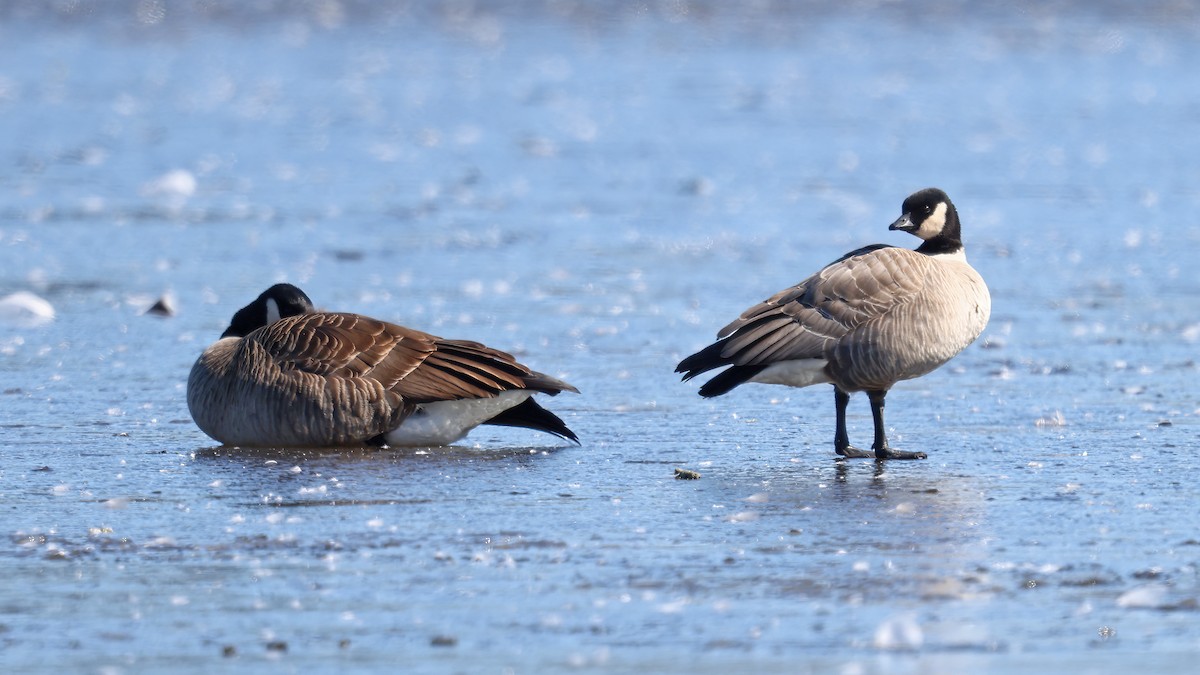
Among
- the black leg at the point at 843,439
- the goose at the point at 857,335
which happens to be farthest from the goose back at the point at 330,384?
the black leg at the point at 843,439

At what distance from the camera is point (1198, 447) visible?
20.4ft

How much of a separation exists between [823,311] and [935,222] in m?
0.73

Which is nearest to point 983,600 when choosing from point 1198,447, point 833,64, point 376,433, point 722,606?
point 722,606

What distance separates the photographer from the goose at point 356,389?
6.35m

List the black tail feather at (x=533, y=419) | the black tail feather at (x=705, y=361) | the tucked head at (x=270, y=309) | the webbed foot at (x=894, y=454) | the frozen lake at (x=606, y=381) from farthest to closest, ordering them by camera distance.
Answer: the tucked head at (x=270, y=309)
the black tail feather at (x=533, y=419)
the black tail feather at (x=705, y=361)
the webbed foot at (x=894, y=454)
the frozen lake at (x=606, y=381)

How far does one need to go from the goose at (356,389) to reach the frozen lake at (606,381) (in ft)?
0.37

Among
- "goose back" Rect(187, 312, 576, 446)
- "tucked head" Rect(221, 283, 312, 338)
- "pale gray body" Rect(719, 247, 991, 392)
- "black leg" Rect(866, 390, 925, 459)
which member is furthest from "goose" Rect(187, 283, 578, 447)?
"black leg" Rect(866, 390, 925, 459)

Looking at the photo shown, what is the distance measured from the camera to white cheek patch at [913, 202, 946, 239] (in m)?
6.83

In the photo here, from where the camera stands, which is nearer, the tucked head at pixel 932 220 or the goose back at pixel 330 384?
the goose back at pixel 330 384

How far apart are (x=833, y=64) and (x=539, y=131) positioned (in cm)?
668

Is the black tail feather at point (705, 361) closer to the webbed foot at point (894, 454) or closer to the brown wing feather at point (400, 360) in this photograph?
the brown wing feather at point (400, 360)

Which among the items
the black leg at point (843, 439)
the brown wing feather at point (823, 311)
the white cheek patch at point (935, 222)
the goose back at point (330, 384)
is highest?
the white cheek patch at point (935, 222)

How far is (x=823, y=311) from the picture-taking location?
6.43m

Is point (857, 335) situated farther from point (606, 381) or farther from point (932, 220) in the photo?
point (606, 381)
